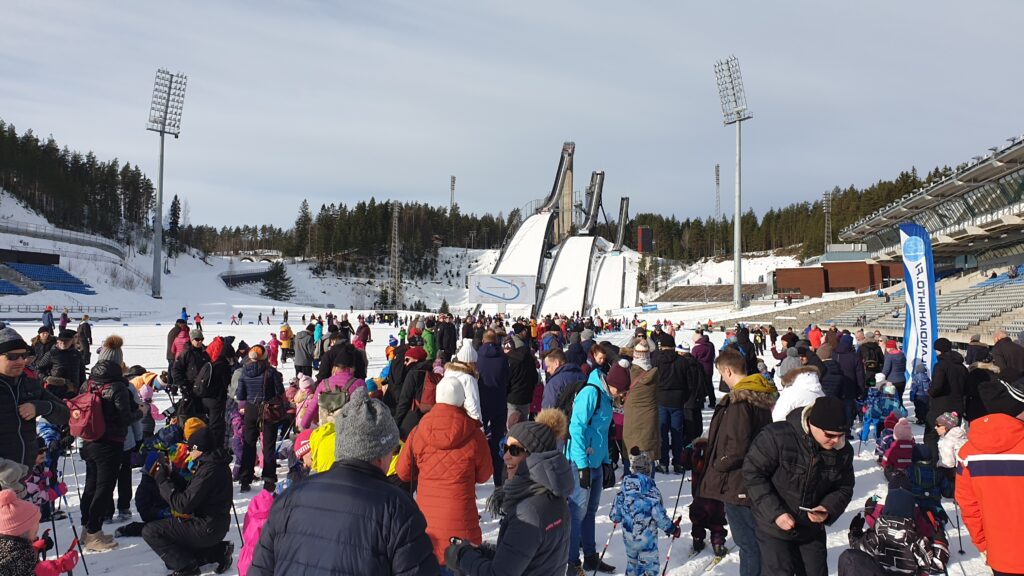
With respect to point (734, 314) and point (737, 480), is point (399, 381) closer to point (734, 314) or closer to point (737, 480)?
point (737, 480)

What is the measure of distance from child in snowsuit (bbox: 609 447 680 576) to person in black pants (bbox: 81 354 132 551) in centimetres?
370

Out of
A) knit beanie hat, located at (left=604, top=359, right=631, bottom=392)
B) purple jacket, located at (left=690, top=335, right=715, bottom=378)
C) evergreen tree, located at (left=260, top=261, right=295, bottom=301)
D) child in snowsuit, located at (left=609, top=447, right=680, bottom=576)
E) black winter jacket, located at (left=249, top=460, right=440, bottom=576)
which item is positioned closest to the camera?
black winter jacket, located at (left=249, top=460, right=440, bottom=576)

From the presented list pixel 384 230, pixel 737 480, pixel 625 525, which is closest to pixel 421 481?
pixel 625 525

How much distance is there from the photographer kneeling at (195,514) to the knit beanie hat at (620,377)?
3.74 metres

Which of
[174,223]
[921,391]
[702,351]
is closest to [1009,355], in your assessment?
[921,391]

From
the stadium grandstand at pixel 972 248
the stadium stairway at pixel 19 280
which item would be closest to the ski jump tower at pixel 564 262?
the stadium grandstand at pixel 972 248

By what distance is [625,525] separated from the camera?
3.88 meters

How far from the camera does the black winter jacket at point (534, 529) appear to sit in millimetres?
2406

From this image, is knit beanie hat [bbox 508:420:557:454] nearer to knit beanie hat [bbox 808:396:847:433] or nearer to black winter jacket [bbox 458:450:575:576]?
black winter jacket [bbox 458:450:575:576]

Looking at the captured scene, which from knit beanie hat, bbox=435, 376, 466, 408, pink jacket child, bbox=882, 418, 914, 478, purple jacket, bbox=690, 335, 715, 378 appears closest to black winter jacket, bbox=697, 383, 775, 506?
knit beanie hat, bbox=435, 376, 466, 408

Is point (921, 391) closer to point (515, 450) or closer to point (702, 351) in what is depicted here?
point (702, 351)

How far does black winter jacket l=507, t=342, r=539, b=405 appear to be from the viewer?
661 cm

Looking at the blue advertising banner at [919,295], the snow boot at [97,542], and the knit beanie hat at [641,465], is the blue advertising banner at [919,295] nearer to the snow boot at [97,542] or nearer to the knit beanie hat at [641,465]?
the knit beanie hat at [641,465]

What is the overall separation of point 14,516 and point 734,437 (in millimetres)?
3538
